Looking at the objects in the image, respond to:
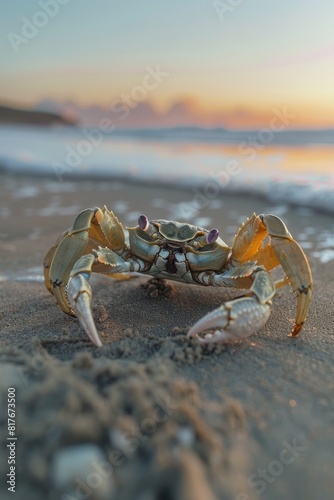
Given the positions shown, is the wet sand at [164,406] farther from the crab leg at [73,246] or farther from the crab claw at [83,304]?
the crab leg at [73,246]

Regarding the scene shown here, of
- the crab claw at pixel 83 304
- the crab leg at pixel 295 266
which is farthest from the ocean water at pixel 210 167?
the crab claw at pixel 83 304

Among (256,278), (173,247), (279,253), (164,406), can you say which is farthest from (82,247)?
(164,406)

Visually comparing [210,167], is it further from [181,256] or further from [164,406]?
[164,406]

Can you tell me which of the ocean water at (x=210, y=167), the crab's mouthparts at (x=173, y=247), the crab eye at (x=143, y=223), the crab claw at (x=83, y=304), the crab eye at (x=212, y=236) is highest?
the crab eye at (x=212, y=236)

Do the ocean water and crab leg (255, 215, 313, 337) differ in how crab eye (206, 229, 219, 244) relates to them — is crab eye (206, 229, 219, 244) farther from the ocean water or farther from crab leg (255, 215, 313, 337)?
the ocean water

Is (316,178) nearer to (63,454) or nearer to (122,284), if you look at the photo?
(122,284)

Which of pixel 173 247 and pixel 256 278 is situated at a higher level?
pixel 256 278

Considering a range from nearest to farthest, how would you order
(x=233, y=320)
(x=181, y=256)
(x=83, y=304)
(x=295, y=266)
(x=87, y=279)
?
(x=233, y=320)
(x=83, y=304)
(x=87, y=279)
(x=295, y=266)
(x=181, y=256)
